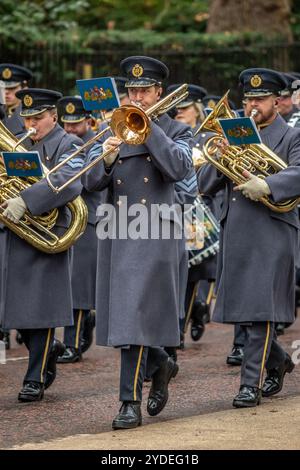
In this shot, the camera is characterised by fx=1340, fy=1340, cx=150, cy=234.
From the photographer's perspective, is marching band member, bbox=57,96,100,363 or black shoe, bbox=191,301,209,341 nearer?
marching band member, bbox=57,96,100,363

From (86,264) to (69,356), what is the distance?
0.80 metres

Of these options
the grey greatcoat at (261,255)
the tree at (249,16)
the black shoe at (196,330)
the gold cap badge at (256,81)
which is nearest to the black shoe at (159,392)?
the grey greatcoat at (261,255)

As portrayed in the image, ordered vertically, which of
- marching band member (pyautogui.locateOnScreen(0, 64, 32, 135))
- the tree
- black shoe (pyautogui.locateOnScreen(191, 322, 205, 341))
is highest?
the tree

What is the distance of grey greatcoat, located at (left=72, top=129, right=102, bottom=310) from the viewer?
36.2 ft

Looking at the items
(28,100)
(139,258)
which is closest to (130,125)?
(139,258)

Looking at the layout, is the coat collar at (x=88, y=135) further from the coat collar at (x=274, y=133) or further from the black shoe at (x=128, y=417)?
the black shoe at (x=128, y=417)

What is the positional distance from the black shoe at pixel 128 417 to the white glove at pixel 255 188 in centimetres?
152

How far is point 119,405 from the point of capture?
877cm

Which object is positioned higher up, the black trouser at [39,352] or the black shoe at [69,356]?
the black trouser at [39,352]

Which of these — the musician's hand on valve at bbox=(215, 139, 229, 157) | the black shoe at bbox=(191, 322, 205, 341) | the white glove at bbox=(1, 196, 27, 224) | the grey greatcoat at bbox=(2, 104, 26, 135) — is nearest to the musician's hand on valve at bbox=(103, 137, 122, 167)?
A: the musician's hand on valve at bbox=(215, 139, 229, 157)

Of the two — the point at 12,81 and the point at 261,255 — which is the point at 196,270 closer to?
the point at 12,81

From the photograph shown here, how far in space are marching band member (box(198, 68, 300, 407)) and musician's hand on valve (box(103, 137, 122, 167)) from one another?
97 centimetres

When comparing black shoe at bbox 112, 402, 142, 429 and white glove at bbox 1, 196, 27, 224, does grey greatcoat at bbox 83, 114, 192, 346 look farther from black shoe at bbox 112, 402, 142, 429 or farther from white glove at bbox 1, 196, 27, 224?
white glove at bbox 1, 196, 27, 224

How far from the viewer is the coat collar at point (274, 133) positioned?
8.73 meters
